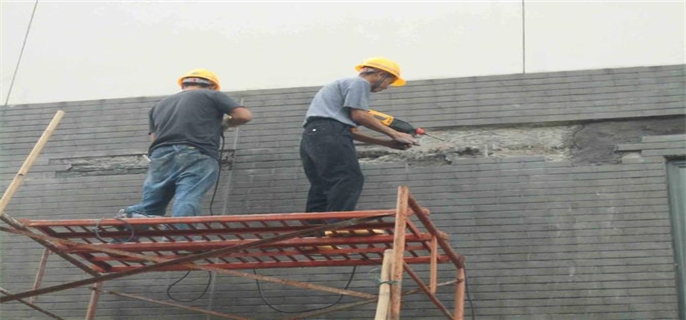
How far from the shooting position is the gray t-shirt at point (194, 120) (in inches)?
295

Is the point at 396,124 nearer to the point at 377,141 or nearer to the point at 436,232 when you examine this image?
the point at 377,141

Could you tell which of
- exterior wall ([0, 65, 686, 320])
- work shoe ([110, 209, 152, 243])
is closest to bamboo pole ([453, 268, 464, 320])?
exterior wall ([0, 65, 686, 320])

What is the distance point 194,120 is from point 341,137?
1119 mm

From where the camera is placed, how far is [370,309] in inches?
298

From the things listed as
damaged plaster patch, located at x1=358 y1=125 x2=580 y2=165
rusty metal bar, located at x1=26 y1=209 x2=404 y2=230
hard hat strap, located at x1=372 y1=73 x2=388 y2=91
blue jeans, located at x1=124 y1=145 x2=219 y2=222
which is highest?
hard hat strap, located at x1=372 y1=73 x2=388 y2=91

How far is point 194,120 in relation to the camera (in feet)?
24.8

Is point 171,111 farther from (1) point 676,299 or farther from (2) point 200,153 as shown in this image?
(1) point 676,299

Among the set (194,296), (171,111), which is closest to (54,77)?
(171,111)

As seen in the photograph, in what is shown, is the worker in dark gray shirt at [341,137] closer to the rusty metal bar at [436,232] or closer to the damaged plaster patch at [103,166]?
the rusty metal bar at [436,232]

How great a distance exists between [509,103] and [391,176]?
111 cm

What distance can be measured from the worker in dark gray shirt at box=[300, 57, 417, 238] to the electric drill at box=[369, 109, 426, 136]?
0.11 m

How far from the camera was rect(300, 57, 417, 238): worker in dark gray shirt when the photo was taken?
23.3 feet

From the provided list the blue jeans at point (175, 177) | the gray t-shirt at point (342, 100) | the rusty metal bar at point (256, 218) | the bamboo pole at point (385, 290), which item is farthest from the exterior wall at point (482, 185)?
the bamboo pole at point (385, 290)

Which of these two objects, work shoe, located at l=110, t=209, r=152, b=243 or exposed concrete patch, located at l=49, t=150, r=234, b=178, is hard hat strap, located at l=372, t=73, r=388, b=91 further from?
exposed concrete patch, located at l=49, t=150, r=234, b=178
